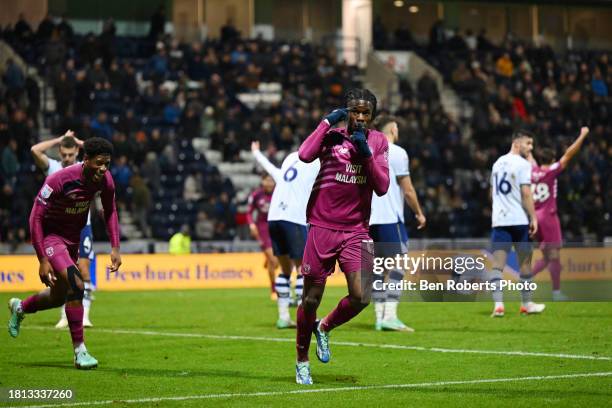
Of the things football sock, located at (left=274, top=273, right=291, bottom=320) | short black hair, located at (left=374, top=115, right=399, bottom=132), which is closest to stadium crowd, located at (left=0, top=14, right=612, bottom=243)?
football sock, located at (left=274, top=273, right=291, bottom=320)

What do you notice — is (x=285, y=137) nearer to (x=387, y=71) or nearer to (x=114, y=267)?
(x=387, y=71)

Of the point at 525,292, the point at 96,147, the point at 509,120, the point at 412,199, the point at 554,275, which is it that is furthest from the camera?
the point at 509,120

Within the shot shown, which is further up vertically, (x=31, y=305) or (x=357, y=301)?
(x=357, y=301)

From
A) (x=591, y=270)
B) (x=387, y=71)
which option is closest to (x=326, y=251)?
(x=591, y=270)

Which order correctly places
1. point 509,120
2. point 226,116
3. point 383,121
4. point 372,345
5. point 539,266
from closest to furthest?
1. point 372,345
2. point 383,121
3. point 539,266
4. point 226,116
5. point 509,120

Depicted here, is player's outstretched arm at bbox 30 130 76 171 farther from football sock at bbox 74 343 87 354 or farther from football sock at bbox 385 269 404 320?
football sock at bbox 385 269 404 320

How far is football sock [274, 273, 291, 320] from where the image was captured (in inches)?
610

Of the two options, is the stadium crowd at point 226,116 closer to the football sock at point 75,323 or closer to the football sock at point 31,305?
the football sock at point 31,305

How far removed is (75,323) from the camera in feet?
36.7

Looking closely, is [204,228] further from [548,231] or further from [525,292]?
[525,292]

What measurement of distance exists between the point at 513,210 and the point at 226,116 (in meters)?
16.7

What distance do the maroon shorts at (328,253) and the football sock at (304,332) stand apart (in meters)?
0.31

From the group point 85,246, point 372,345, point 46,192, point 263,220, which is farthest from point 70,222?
point 263,220

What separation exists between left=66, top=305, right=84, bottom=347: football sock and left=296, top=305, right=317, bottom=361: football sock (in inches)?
95.8
